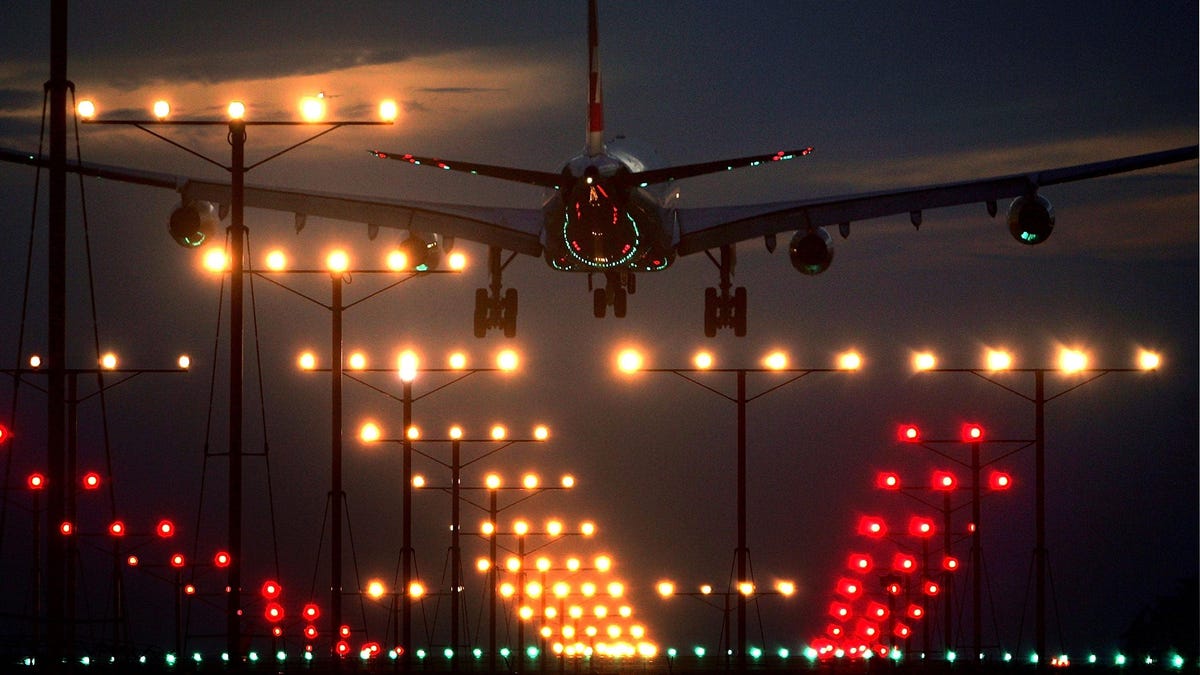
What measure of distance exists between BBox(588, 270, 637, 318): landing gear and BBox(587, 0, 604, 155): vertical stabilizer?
4.14 meters

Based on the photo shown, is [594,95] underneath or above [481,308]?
above

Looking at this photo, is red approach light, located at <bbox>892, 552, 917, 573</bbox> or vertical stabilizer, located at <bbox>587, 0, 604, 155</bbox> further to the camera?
red approach light, located at <bbox>892, 552, 917, 573</bbox>

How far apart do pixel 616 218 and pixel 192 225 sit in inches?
420

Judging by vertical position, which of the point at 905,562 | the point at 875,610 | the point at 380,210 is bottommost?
the point at 875,610

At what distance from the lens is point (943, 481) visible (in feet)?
212

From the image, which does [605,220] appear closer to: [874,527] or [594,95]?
[594,95]

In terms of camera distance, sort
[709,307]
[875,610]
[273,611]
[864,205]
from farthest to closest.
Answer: [875,610] < [273,611] < [709,307] < [864,205]

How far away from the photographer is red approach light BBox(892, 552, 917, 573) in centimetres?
8619

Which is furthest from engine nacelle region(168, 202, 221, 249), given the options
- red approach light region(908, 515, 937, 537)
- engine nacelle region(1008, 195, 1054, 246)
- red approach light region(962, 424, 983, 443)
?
red approach light region(908, 515, 937, 537)

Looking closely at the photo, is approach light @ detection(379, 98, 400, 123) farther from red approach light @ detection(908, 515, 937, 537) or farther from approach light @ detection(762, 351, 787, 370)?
red approach light @ detection(908, 515, 937, 537)

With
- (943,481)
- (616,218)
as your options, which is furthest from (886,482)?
(616,218)

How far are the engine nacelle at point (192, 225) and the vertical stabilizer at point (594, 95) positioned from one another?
902 centimetres

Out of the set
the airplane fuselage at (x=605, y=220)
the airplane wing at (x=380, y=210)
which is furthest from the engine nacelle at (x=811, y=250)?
the airplane wing at (x=380, y=210)

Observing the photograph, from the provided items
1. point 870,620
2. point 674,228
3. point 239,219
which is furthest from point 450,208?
point 870,620
